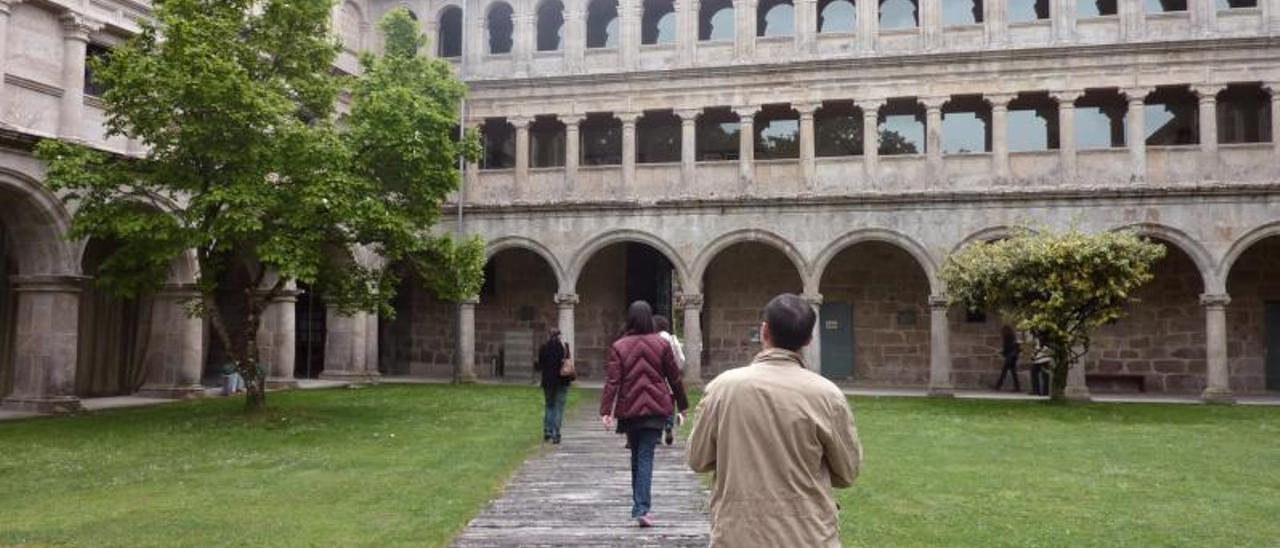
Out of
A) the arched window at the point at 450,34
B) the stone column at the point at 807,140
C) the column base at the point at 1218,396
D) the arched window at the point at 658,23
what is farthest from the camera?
the arched window at the point at 450,34

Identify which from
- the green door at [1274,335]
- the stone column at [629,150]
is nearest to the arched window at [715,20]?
the stone column at [629,150]

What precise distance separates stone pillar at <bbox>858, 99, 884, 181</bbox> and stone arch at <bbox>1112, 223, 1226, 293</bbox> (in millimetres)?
4943

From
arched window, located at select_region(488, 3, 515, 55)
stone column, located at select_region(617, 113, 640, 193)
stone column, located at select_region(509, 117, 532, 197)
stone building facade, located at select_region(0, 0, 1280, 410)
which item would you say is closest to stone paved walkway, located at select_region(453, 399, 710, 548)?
stone building facade, located at select_region(0, 0, 1280, 410)

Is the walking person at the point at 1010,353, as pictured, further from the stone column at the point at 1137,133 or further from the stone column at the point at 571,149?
the stone column at the point at 571,149

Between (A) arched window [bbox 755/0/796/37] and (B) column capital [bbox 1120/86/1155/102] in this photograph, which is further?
(A) arched window [bbox 755/0/796/37]

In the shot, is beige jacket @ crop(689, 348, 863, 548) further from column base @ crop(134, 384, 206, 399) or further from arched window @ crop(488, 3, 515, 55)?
arched window @ crop(488, 3, 515, 55)

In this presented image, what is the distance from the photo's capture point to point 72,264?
1634cm

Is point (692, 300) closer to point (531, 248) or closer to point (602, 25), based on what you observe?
point (531, 248)

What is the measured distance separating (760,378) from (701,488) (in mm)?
5742

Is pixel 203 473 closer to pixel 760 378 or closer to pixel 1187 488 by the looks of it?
pixel 760 378

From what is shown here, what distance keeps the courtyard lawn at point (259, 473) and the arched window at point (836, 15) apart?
11882 millimetres

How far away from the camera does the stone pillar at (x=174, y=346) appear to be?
1894 cm

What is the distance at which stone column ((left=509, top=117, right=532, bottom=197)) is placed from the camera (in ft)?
76.7

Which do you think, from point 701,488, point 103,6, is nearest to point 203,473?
point 701,488
